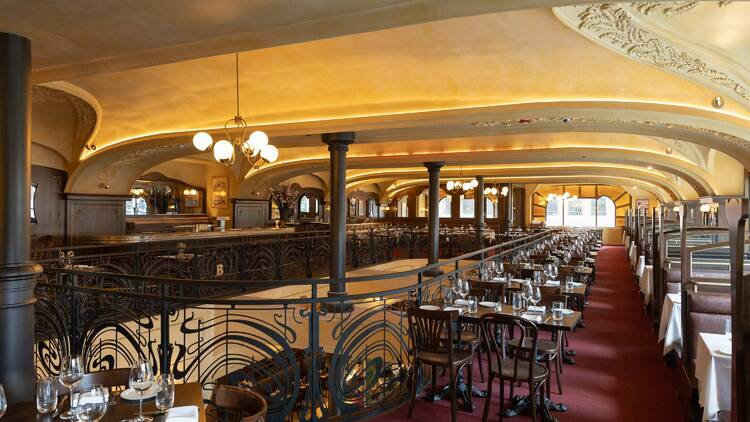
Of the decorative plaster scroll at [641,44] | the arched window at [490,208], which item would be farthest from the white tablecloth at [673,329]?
the arched window at [490,208]

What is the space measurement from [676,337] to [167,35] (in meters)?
5.43

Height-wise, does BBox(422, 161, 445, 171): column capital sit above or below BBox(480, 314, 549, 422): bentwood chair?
above

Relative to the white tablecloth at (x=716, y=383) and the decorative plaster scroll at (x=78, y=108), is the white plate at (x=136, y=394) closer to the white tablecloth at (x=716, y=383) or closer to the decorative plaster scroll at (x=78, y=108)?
the white tablecloth at (x=716, y=383)

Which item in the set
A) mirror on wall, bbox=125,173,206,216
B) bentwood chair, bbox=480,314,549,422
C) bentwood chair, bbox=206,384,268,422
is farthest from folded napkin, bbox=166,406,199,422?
mirror on wall, bbox=125,173,206,216

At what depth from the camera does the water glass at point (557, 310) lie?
405 centimetres

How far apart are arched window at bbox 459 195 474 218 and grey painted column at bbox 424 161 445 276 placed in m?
12.1

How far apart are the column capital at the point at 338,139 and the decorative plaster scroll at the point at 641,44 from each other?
166 inches

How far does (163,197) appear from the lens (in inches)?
555

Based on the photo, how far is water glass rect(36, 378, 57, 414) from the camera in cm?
188

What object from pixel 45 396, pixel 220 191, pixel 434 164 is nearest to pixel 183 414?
pixel 45 396

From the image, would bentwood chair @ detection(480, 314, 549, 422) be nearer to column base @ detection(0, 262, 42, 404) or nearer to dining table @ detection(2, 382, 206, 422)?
dining table @ detection(2, 382, 206, 422)

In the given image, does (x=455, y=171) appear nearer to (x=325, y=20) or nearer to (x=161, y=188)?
(x=161, y=188)

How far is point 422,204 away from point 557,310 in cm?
2155

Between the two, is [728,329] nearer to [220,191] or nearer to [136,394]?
[136,394]
